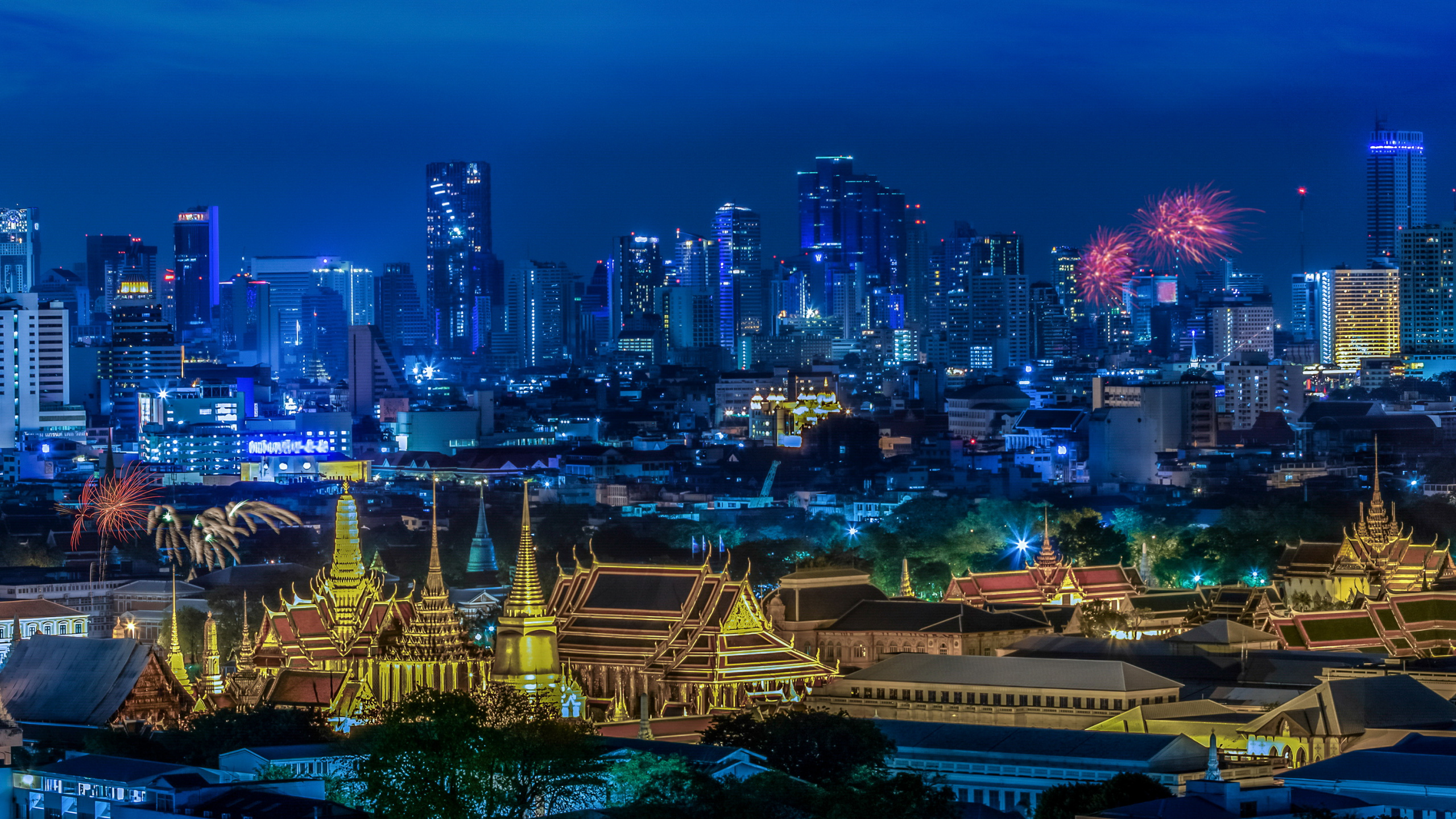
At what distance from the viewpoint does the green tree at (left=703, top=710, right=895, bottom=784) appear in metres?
63.9

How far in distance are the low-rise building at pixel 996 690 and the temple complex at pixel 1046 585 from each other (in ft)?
48.0

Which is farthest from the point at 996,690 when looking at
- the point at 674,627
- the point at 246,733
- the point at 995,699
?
the point at 246,733

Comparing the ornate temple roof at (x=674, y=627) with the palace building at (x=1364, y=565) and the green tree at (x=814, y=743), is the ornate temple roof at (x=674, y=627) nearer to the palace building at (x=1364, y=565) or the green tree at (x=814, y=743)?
the green tree at (x=814, y=743)

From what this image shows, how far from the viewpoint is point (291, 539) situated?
13900 centimetres

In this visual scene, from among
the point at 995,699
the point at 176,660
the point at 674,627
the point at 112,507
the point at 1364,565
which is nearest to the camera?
the point at 995,699

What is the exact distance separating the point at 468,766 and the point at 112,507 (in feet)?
232

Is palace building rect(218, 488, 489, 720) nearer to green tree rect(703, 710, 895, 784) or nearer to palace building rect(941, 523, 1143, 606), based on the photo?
green tree rect(703, 710, 895, 784)

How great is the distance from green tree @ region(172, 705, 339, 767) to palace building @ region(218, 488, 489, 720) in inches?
80.5

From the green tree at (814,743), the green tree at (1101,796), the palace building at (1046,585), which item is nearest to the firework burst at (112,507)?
the palace building at (1046,585)

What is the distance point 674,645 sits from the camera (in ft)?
251

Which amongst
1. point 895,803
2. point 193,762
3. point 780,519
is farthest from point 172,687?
point 780,519

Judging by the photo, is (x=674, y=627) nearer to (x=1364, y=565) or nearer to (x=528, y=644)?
(x=528, y=644)

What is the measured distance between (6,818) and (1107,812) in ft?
84.2

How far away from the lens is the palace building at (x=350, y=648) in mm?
72062
